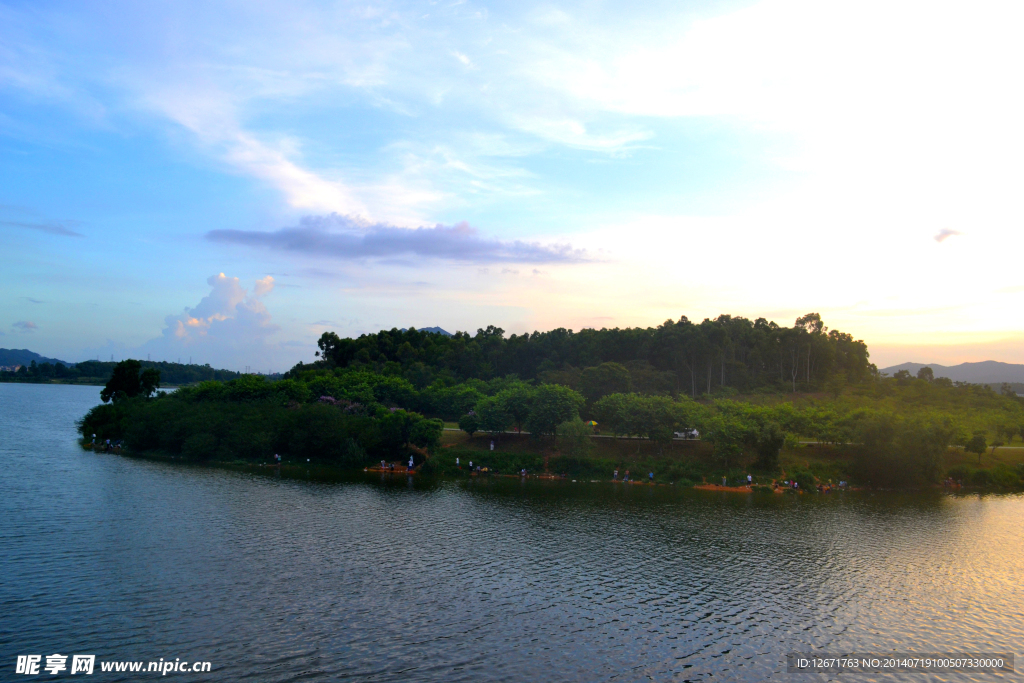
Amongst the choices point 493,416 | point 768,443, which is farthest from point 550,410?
point 768,443

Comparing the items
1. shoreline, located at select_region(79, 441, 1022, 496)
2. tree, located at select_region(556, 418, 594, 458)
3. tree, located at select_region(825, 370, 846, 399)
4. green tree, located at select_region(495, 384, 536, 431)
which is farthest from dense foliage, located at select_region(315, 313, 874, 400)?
shoreline, located at select_region(79, 441, 1022, 496)

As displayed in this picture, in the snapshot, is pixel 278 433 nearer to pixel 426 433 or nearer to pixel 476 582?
pixel 426 433

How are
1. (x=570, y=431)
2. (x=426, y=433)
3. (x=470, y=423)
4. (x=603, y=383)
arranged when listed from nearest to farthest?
(x=570, y=431)
(x=426, y=433)
(x=470, y=423)
(x=603, y=383)

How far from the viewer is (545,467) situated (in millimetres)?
75125

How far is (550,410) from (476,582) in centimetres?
4349

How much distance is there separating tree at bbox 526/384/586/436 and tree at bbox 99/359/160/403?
73706 mm

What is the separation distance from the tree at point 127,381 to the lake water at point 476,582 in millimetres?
52340

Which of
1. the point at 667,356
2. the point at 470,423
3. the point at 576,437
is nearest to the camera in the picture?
the point at 576,437

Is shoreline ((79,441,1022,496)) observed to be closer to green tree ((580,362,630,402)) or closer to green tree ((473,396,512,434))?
green tree ((473,396,512,434))

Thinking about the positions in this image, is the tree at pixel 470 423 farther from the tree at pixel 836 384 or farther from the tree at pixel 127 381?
the tree at pixel 836 384

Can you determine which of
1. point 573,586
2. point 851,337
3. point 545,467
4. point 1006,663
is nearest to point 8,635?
point 573,586

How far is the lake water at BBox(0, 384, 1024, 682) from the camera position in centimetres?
2530

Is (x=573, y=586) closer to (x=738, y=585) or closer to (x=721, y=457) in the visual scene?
(x=738, y=585)

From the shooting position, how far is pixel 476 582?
3422 cm
